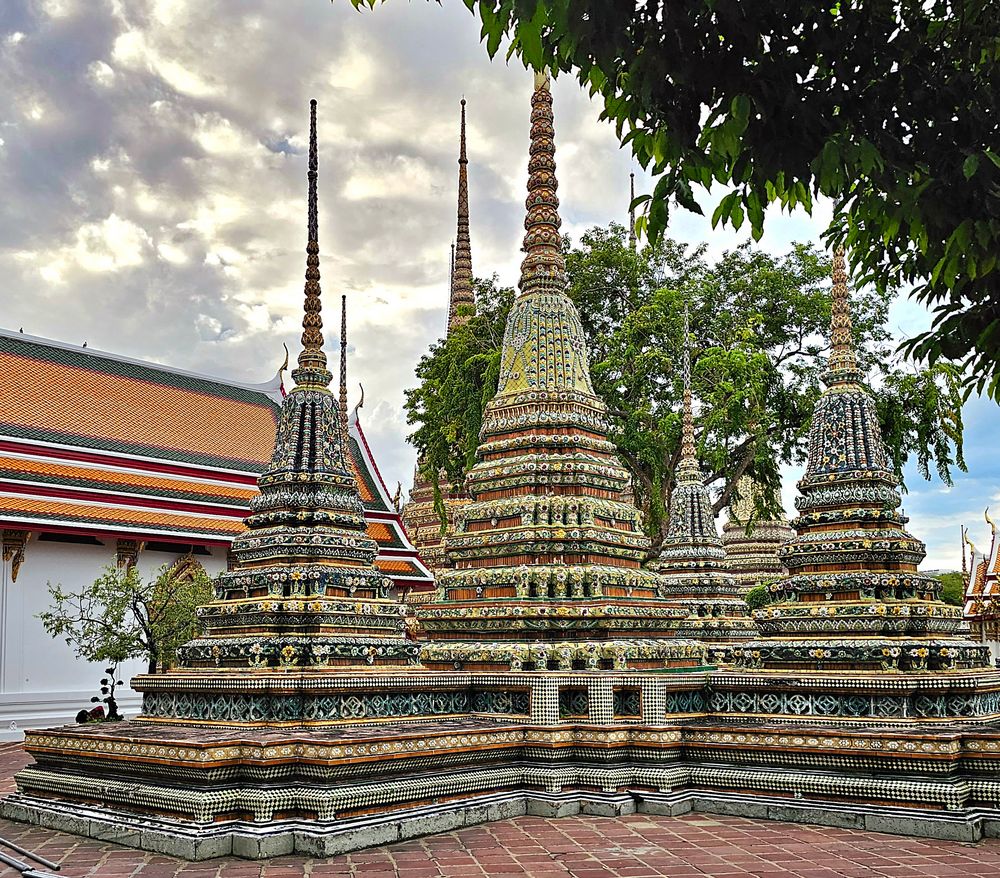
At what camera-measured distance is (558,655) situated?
10.8 m

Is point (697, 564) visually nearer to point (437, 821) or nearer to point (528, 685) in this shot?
point (528, 685)

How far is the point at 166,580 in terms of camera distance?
1808 centimetres

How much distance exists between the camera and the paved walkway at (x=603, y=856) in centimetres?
702

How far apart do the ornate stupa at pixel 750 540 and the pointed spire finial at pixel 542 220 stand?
558 inches

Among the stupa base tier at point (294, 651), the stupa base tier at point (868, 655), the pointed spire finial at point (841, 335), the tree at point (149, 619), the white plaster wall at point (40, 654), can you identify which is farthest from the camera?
the white plaster wall at point (40, 654)

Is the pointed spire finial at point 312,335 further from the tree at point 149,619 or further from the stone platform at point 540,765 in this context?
the tree at point 149,619

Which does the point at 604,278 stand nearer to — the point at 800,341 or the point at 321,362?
the point at 800,341

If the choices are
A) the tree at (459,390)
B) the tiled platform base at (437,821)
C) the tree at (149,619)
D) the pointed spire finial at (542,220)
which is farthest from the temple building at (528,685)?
the tree at (459,390)

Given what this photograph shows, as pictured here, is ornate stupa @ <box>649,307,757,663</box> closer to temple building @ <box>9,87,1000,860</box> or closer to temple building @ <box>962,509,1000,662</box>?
temple building @ <box>9,87,1000,860</box>

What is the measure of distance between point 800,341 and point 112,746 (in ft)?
66.1

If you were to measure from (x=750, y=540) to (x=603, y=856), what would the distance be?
23.4m

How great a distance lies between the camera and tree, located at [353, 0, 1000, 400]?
14.3ft

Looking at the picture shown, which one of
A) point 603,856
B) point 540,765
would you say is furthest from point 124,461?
point 603,856

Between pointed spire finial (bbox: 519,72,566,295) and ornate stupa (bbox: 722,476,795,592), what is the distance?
1417 centimetres
